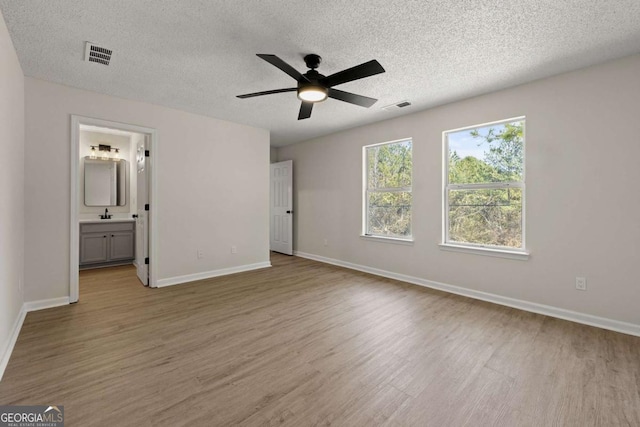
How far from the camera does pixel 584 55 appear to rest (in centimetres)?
255

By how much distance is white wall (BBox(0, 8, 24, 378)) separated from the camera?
2031 mm

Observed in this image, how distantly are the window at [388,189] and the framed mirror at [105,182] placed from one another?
4.93 meters

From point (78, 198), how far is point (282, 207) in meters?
3.78

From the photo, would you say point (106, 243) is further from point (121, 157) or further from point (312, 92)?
point (312, 92)

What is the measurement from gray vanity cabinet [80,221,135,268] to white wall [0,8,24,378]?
2108 millimetres

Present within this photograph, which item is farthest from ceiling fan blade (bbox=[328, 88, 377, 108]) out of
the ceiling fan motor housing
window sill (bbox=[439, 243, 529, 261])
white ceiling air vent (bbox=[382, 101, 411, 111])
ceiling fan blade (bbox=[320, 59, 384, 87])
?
window sill (bbox=[439, 243, 529, 261])

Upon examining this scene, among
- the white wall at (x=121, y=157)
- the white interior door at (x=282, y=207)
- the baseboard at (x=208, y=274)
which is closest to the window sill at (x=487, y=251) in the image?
the baseboard at (x=208, y=274)

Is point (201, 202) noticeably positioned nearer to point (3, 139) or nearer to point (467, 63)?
point (3, 139)

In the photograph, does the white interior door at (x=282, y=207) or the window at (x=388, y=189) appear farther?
the white interior door at (x=282, y=207)

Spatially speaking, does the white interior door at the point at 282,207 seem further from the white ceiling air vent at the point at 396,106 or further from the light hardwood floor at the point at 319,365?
the light hardwood floor at the point at 319,365

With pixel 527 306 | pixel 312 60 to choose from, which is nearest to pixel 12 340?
pixel 312 60

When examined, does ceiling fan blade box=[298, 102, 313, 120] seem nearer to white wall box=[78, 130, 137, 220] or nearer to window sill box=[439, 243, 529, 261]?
window sill box=[439, 243, 529, 261]

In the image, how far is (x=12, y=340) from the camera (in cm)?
227

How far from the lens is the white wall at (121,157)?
5.28 meters
